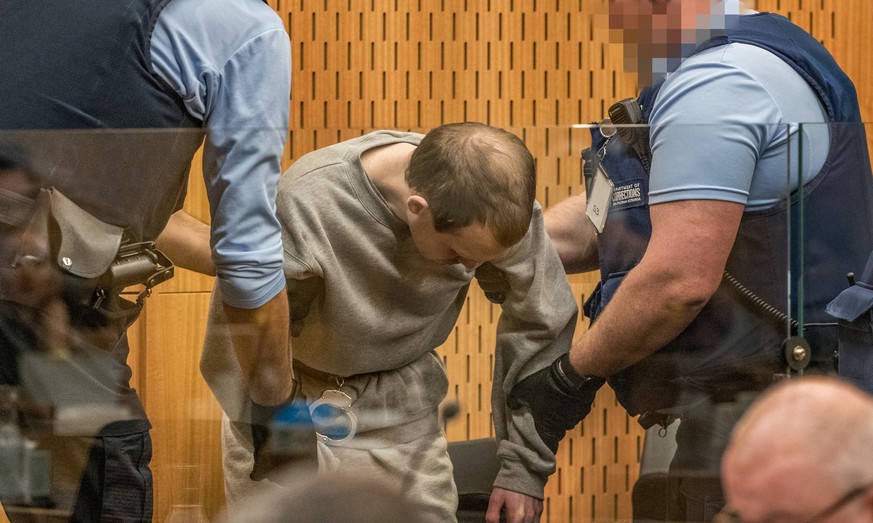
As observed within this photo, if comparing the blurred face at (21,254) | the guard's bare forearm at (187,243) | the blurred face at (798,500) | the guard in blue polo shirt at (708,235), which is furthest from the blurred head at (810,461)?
the blurred face at (21,254)

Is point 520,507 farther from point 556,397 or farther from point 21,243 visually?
point 21,243

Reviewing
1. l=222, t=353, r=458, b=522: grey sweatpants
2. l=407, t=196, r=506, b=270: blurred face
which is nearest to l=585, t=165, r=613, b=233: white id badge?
l=407, t=196, r=506, b=270: blurred face

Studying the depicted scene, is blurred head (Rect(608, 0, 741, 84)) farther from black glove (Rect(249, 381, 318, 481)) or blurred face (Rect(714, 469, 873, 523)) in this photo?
blurred face (Rect(714, 469, 873, 523))

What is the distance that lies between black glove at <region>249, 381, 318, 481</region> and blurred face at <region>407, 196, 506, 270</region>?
0.28 m

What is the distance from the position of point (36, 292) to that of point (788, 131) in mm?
1100

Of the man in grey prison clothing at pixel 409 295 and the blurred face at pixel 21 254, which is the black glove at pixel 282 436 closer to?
the man in grey prison clothing at pixel 409 295

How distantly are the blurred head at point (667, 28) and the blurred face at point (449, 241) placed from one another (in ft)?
1.23

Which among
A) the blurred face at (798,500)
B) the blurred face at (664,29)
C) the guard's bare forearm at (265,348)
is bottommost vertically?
the guard's bare forearm at (265,348)

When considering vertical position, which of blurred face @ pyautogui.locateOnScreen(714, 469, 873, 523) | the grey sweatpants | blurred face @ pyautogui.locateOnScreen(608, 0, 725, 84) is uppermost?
blurred face @ pyautogui.locateOnScreen(608, 0, 725, 84)

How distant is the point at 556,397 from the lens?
1.54 metres

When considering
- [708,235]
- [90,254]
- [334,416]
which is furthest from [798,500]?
[90,254]

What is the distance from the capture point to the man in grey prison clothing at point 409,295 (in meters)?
1.44

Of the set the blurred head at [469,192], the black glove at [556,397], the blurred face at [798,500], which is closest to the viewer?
the blurred face at [798,500]

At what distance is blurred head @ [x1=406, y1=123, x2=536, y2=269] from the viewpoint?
4.69ft
